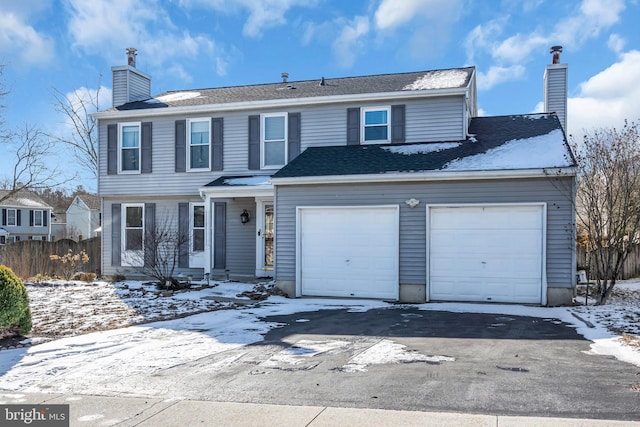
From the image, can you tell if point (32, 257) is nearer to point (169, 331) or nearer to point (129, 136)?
point (129, 136)

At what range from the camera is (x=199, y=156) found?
16734 millimetres

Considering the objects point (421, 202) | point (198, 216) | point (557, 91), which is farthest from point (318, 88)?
point (557, 91)

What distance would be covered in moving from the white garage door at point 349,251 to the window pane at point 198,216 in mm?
4896

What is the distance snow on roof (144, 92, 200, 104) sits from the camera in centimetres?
1802

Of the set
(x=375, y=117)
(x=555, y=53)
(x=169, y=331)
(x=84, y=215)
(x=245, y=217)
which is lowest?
(x=169, y=331)

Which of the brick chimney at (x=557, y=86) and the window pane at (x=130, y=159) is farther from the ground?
the brick chimney at (x=557, y=86)

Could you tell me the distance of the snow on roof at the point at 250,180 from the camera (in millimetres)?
15110

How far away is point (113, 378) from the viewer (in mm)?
5867

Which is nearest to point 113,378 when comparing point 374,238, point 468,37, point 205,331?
point 205,331

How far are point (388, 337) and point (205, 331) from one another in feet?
9.92

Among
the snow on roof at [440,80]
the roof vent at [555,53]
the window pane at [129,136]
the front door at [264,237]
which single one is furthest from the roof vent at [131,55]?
the roof vent at [555,53]

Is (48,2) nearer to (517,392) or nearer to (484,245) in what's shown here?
(484,245)

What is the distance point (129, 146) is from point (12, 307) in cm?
1049

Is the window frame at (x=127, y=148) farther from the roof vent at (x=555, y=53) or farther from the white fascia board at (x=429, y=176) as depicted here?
the roof vent at (x=555, y=53)
